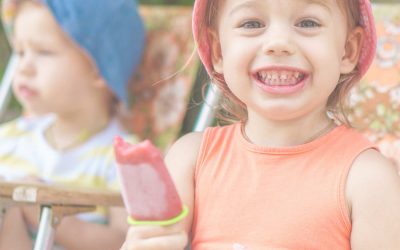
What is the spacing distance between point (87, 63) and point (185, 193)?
1397 mm

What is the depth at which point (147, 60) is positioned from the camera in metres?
3.62

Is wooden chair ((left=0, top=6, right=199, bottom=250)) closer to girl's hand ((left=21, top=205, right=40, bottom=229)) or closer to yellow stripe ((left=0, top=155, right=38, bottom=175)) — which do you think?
yellow stripe ((left=0, top=155, right=38, bottom=175))

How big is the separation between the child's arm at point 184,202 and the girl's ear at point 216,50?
202mm

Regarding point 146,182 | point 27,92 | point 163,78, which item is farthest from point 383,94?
point 27,92

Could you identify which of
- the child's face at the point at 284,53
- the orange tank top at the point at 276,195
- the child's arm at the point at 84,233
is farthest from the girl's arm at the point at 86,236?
the child's face at the point at 284,53

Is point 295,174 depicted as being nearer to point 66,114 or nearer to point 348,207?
point 348,207

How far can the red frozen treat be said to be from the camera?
178 cm

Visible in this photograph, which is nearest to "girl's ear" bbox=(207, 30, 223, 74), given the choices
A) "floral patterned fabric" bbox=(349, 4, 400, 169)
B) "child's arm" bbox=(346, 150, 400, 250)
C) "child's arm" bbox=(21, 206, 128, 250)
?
"child's arm" bbox=(346, 150, 400, 250)

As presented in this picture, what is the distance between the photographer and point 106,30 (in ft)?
11.1

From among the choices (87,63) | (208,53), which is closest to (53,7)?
(87,63)

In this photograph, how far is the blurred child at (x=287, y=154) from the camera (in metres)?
1.98

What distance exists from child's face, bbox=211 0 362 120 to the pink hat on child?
66 millimetres

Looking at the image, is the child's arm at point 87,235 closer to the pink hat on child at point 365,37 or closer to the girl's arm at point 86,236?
the girl's arm at point 86,236

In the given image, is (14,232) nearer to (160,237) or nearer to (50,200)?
(50,200)
